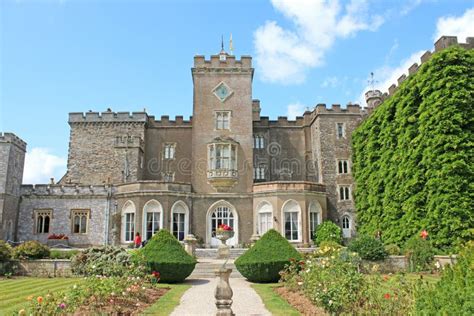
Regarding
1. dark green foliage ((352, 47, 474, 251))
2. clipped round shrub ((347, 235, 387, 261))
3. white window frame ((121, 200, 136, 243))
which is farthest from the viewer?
white window frame ((121, 200, 136, 243))

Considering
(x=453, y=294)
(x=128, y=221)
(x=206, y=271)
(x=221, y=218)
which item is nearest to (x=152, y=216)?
(x=128, y=221)

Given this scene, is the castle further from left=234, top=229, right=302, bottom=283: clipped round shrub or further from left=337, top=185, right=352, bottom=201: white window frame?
left=234, top=229, right=302, bottom=283: clipped round shrub

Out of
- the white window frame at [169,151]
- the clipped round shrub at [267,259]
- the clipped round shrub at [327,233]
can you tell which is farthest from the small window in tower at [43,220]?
the clipped round shrub at [267,259]

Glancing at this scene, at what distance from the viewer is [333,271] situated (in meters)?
10.5

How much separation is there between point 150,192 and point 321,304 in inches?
800

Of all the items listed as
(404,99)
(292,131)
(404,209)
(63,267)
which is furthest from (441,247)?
(292,131)

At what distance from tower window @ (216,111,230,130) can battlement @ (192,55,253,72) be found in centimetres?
374

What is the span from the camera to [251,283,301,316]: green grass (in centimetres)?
941

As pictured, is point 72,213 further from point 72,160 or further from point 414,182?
point 414,182

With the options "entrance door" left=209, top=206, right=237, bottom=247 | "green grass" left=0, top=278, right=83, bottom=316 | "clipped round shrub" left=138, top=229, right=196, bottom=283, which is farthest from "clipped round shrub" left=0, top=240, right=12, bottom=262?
"entrance door" left=209, top=206, right=237, bottom=247

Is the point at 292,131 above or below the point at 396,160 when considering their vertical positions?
above

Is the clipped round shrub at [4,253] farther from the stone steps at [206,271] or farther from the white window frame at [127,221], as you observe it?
the white window frame at [127,221]

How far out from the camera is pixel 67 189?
30219 millimetres

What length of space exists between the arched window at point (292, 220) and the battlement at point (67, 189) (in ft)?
42.9
